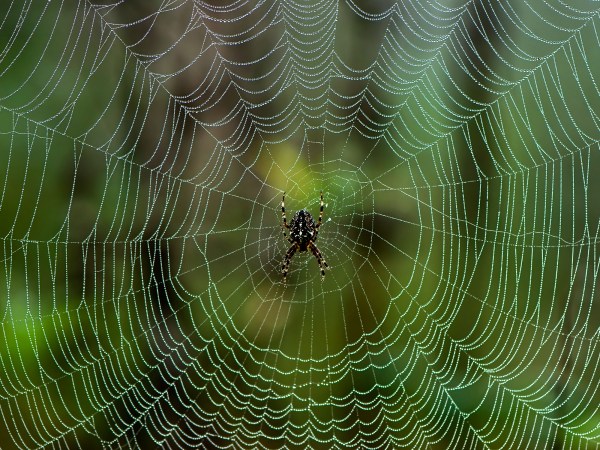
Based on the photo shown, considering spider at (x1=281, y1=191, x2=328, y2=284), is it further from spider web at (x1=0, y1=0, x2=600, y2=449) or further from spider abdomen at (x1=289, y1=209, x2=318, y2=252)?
spider web at (x1=0, y1=0, x2=600, y2=449)

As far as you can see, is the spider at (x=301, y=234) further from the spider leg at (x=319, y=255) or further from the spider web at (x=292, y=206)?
the spider web at (x=292, y=206)

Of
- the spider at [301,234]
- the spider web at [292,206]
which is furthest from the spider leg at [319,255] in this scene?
the spider web at [292,206]

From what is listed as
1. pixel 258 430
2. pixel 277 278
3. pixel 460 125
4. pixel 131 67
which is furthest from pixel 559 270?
pixel 131 67

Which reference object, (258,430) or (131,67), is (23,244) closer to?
(131,67)

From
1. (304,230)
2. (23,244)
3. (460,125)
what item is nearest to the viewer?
(23,244)

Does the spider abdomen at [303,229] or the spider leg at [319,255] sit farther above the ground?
the spider abdomen at [303,229]

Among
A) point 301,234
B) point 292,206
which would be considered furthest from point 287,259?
point 292,206

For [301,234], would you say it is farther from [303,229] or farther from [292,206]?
[292,206]
